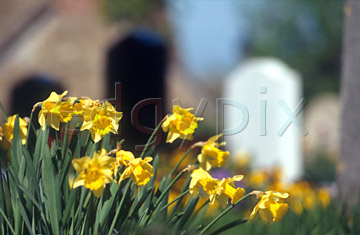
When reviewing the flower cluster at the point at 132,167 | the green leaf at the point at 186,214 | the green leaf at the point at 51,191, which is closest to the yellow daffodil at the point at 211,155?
the flower cluster at the point at 132,167

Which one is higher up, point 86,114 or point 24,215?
point 86,114

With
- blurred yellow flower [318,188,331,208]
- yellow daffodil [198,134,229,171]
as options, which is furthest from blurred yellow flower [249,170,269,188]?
yellow daffodil [198,134,229,171]

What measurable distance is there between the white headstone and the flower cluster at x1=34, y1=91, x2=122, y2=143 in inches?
189

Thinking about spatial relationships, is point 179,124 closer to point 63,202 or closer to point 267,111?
point 63,202

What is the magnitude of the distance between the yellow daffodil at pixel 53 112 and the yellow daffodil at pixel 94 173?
22cm

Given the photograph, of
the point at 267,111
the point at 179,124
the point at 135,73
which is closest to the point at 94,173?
the point at 179,124

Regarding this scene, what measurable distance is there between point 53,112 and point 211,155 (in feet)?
1.74

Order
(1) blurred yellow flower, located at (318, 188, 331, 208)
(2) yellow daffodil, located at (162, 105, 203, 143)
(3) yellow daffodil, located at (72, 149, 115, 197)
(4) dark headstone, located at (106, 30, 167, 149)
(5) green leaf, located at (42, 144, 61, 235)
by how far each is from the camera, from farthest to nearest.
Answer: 1. (4) dark headstone, located at (106, 30, 167, 149)
2. (1) blurred yellow flower, located at (318, 188, 331, 208)
3. (2) yellow daffodil, located at (162, 105, 203, 143)
4. (5) green leaf, located at (42, 144, 61, 235)
5. (3) yellow daffodil, located at (72, 149, 115, 197)

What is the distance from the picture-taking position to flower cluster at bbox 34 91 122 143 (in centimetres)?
170

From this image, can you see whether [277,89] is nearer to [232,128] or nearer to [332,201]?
[232,128]

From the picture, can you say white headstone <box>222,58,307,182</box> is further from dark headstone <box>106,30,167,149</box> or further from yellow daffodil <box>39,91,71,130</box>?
yellow daffodil <box>39,91,71,130</box>

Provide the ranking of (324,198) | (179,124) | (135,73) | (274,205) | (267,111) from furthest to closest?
(135,73), (267,111), (324,198), (179,124), (274,205)

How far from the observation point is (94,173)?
1.56 m

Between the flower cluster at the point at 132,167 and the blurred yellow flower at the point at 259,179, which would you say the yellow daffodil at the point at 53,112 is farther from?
the blurred yellow flower at the point at 259,179
